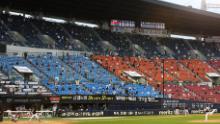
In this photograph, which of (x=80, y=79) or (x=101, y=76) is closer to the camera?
(x=80, y=79)

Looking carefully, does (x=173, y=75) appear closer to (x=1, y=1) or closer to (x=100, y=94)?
(x=100, y=94)

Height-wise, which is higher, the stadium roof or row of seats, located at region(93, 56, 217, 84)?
the stadium roof

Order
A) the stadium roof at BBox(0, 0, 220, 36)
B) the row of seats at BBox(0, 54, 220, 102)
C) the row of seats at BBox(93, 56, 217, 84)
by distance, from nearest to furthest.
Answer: the row of seats at BBox(0, 54, 220, 102) < the stadium roof at BBox(0, 0, 220, 36) < the row of seats at BBox(93, 56, 217, 84)

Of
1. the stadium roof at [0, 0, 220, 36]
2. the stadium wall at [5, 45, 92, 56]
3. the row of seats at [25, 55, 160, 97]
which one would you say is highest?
the stadium roof at [0, 0, 220, 36]

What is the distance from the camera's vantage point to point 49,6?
74.5 meters

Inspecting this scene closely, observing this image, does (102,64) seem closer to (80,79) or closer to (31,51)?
(80,79)

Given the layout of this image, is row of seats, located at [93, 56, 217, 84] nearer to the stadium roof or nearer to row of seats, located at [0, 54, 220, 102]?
row of seats, located at [0, 54, 220, 102]

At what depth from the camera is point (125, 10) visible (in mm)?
77938

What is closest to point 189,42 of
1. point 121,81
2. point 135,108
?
point 121,81

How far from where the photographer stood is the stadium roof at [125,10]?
238 ft

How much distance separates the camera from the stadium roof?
238 ft

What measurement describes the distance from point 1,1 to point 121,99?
25.8 metres

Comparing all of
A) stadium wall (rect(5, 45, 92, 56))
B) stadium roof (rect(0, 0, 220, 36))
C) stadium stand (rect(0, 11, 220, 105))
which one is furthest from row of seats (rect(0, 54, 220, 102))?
stadium roof (rect(0, 0, 220, 36))

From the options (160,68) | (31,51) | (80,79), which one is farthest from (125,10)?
(31,51)
